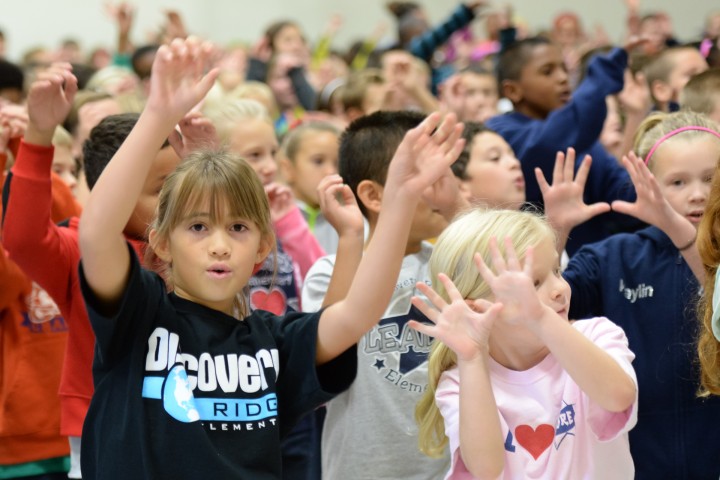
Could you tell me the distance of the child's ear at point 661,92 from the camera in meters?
4.61

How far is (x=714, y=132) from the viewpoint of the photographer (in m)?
3.03

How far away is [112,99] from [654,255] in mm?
2444

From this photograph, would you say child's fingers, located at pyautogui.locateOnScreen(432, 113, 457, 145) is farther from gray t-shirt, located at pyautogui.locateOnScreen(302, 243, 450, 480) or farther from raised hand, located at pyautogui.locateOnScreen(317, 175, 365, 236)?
gray t-shirt, located at pyautogui.locateOnScreen(302, 243, 450, 480)

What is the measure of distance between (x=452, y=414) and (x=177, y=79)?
0.92 meters

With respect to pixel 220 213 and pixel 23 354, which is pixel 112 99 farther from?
pixel 220 213

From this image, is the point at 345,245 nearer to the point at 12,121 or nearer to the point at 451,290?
the point at 451,290

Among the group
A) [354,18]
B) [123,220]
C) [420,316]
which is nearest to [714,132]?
[420,316]

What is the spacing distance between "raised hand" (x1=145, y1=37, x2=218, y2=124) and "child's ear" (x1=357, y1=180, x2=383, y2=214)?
122cm

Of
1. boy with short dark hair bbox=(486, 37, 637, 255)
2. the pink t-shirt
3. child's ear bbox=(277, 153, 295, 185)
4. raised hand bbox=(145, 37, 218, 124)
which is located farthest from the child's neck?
raised hand bbox=(145, 37, 218, 124)

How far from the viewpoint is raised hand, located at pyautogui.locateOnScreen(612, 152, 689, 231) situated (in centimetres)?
268

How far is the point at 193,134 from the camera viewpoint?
9.02 ft

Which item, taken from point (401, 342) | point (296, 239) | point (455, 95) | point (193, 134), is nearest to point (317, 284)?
point (401, 342)

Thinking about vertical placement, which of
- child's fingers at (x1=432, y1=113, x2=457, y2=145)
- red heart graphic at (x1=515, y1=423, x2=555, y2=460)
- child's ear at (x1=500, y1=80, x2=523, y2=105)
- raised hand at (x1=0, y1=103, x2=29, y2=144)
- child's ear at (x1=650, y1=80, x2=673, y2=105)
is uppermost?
child's ear at (x1=500, y1=80, x2=523, y2=105)

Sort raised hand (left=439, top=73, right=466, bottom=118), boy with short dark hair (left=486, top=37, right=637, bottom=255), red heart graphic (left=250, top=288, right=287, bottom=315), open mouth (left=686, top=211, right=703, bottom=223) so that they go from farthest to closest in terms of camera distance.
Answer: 1. raised hand (left=439, top=73, right=466, bottom=118)
2. boy with short dark hair (left=486, top=37, right=637, bottom=255)
3. red heart graphic (left=250, top=288, right=287, bottom=315)
4. open mouth (left=686, top=211, right=703, bottom=223)
